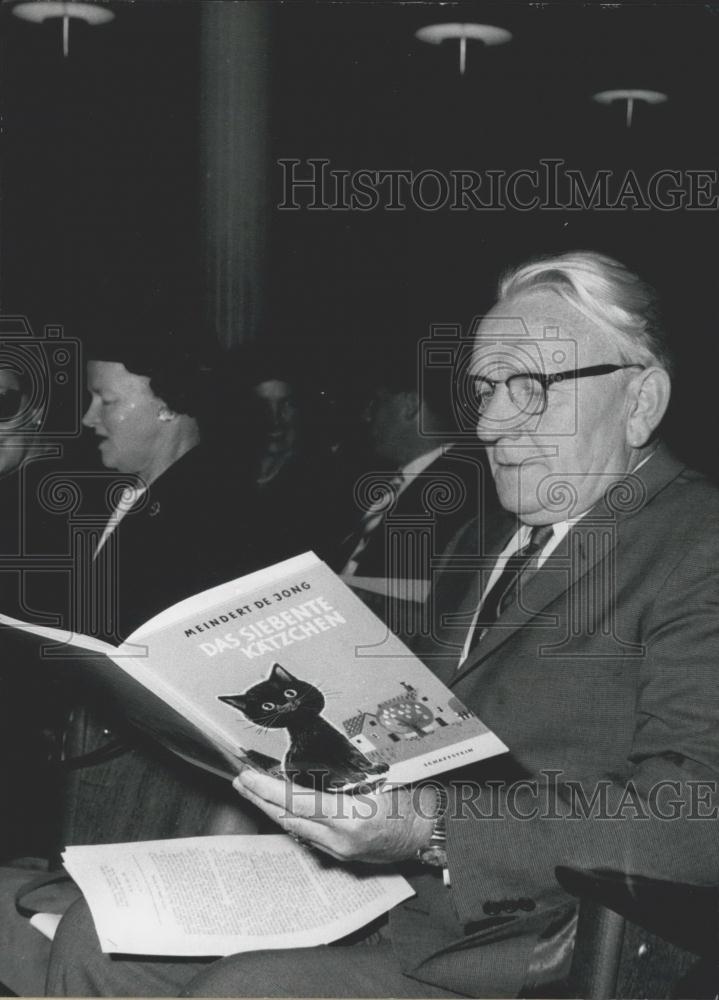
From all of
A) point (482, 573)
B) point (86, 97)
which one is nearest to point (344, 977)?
point (482, 573)

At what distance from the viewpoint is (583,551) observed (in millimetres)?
1627

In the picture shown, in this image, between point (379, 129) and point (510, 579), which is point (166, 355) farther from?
point (510, 579)

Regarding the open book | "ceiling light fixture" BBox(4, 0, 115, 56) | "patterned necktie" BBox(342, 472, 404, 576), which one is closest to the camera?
the open book

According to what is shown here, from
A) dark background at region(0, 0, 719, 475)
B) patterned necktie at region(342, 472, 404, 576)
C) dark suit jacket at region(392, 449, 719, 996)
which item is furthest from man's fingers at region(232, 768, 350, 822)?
patterned necktie at region(342, 472, 404, 576)

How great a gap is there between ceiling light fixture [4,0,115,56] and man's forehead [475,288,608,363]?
885 mm

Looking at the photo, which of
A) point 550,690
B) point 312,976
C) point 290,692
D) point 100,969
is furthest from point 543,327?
point 100,969

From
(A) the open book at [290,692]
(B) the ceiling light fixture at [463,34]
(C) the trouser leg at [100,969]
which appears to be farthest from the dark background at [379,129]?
(C) the trouser leg at [100,969]

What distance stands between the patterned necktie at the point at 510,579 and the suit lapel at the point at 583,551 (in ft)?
0.20

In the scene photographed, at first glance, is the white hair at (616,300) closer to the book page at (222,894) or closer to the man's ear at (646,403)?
the man's ear at (646,403)

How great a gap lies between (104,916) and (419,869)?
1.45 feet

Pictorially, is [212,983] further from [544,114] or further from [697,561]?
[544,114]

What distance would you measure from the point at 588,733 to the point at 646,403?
1.66 feet

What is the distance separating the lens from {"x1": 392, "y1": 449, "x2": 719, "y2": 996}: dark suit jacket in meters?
1.36

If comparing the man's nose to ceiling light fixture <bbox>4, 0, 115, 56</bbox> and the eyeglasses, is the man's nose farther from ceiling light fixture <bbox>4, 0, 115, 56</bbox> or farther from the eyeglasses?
the eyeglasses
